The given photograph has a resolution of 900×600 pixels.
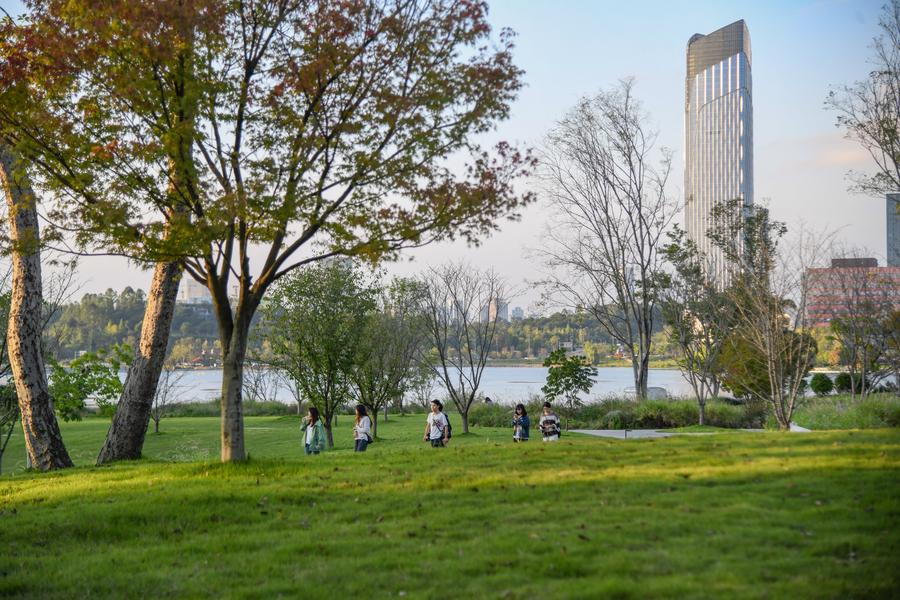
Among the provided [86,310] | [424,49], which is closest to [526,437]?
[424,49]

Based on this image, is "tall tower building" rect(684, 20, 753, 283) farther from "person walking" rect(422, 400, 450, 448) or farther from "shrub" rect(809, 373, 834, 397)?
"person walking" rect(422, 400, 450, 448)

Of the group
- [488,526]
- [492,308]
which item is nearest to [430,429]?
[488,526]

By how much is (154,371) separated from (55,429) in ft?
6.28

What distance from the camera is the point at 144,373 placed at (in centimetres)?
1367

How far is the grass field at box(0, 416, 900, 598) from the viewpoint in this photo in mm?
5043

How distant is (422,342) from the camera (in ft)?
102

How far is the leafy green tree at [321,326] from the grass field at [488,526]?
12409mm

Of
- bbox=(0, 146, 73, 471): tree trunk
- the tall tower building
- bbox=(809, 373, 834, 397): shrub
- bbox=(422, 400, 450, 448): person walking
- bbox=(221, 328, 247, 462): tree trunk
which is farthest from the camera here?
the tall tower building

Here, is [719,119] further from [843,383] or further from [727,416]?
[727,416]

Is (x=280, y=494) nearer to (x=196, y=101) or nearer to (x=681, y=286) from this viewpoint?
(x=196, y=101)

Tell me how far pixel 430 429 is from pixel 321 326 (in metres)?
9.19

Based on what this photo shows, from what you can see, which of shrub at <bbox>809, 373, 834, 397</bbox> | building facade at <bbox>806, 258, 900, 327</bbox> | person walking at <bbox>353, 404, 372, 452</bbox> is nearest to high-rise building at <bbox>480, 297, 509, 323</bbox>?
building facade at <bbox>806, 258, 900, 327</bbox>

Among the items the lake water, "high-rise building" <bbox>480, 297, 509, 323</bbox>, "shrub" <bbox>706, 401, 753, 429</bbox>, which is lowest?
the lake water

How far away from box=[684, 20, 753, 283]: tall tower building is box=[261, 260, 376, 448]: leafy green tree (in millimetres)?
166129
